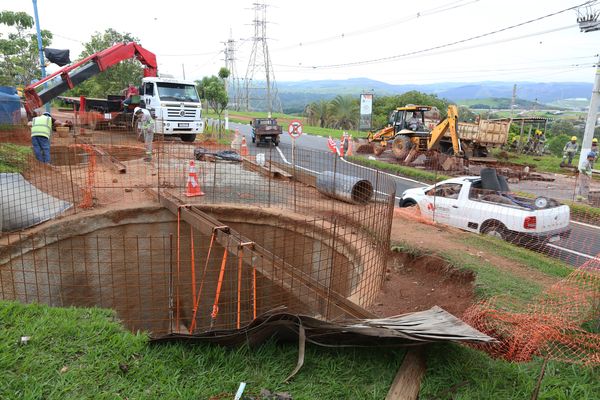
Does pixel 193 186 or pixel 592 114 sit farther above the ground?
pixel 592 114

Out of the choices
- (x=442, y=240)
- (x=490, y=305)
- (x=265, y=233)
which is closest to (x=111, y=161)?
(x=265, y=233)

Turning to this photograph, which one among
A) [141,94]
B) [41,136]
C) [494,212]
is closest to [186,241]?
[41,136]

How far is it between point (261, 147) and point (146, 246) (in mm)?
13767

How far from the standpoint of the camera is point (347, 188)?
31.6 feet

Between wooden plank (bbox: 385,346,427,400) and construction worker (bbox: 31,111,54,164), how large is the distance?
996 centimetres

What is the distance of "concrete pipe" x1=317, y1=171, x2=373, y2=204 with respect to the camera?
9.61 m

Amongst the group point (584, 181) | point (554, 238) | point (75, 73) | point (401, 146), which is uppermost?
point (75, 73)

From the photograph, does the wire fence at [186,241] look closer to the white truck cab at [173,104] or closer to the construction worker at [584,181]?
the white truck cab at [173,104]

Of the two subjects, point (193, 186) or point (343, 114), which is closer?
point (193, 186)

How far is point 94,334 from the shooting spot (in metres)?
3.42

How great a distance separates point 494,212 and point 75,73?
1454cm

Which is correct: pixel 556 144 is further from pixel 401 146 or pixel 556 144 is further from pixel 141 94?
pixel 141 94

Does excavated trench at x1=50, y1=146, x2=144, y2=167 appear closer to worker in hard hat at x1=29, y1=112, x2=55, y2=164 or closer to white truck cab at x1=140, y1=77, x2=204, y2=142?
white truck cab at x1=140, y1=77, x2=204, y2=142

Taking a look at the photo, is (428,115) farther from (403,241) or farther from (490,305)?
(490,305)
